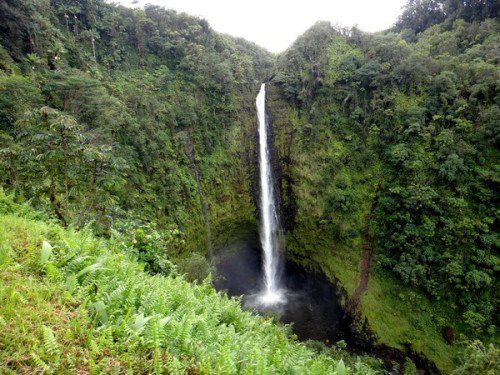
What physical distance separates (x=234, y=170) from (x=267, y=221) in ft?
17.2

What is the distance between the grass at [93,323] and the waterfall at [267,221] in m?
19.0

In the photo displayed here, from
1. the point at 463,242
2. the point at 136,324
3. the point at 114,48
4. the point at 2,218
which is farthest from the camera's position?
the point at 114,48

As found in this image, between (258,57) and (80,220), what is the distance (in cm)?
2990

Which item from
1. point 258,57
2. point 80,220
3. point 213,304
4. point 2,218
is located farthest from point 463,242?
point 258,57

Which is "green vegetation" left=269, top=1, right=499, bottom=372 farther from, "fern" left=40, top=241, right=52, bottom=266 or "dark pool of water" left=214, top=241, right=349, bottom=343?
"fern" left=40, top=241, right=52, bottom=266

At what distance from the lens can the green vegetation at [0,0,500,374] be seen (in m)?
3.35

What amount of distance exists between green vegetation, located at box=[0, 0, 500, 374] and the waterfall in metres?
0.91

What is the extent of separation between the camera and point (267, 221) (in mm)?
23875

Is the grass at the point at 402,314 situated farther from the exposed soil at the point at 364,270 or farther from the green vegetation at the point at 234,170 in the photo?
the exposed soil at the point at 364,270

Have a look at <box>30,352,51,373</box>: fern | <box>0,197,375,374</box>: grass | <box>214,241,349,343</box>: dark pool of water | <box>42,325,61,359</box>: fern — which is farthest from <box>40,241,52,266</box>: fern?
<box>214,241,349,343</box>: dark pool of water

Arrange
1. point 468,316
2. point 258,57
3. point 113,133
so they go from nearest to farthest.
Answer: point 468,316 → point 113,133 → point 258,57

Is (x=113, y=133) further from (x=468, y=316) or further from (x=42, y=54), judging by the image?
(x=468, y=316)

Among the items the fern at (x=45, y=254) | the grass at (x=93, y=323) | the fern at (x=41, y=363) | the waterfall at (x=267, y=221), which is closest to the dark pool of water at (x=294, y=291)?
the waterfall at (x=267, y=221)

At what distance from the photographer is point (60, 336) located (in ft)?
7.52
